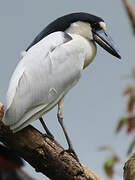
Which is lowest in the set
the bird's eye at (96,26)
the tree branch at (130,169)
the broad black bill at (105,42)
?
the tree branch at (130,169)

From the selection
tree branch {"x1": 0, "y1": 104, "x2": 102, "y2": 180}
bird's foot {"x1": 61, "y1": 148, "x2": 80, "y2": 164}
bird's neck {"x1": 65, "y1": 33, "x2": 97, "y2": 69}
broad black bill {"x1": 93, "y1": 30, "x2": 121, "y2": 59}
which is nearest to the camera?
tree branch {"x1": 0, "y1": 104, "x2": 102, "y2": 180}

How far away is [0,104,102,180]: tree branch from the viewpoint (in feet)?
6.98

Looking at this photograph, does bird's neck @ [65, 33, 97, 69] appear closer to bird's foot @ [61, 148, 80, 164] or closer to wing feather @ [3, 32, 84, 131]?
wing feather @ [3, 32, 84, 131]

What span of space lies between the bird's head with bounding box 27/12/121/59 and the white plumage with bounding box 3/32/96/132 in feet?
0.19

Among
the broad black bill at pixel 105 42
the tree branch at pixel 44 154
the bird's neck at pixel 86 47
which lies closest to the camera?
the tree branch at pixel 44 154

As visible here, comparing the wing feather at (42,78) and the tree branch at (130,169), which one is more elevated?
the wing feather at (42,78)

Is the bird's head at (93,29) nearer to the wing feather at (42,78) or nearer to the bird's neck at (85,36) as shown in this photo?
the bird's neck at (85,36)

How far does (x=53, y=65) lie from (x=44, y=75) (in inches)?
4.1

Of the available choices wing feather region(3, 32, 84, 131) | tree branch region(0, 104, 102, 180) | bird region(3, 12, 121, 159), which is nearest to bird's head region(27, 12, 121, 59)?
bird region(3, 12, 121, 159)

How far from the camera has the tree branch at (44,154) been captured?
213 centimetres

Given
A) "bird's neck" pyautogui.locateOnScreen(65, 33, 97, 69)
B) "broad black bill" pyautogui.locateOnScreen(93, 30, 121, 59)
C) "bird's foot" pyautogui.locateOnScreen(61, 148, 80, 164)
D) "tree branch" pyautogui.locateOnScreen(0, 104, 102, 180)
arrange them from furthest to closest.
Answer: "broad black bill" pyautogui.locateOnScreen(93, 30, 121, 59)
"bird's neck" pyautogui.locateOnScreen(65, 33, 97, 69)
"bird's foot" pyautogui.locateOnScreen(61, 148, 80, 164)
"tree branch" pyautogui.locateOnScreen(0, 104, 102, 180)

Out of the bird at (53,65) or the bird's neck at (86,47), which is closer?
the bird at (53,65)

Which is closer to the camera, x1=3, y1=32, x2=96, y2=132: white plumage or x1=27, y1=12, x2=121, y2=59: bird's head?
x1=3, y1=32, x2=96, y2=132: white plumage

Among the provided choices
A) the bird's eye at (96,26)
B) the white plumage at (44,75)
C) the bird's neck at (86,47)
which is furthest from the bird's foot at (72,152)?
the bird's eye at (96,26)
